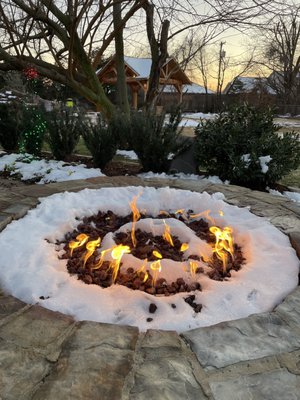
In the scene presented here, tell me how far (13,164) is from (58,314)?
395 cm

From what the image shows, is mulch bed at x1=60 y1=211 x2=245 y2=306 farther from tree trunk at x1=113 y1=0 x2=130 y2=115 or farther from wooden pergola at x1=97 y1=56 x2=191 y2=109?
wooden pergola at x1=97 y1=56 x2=191 y2=109

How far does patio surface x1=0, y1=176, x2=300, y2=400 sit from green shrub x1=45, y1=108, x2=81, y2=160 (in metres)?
4.03

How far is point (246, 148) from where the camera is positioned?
4.25 meters

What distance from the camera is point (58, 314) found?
1.58 m

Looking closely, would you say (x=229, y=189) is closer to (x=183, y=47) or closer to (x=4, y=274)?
(x=4, y=274)

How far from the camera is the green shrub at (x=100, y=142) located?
190 inches

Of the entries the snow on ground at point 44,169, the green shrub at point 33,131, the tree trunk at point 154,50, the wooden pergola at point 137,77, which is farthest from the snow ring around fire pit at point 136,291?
the wooden pergola at point 137,77

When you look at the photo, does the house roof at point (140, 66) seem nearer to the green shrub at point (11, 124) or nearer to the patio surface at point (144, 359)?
the green shrub at point (11, 124)

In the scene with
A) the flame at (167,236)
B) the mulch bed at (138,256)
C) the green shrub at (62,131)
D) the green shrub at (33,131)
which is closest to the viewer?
the mulch bed at (138,256)

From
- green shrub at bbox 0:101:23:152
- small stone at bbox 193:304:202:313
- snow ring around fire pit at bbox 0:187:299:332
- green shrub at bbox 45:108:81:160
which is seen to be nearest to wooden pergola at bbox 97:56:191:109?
green shrub at bbox 0:101:23:152

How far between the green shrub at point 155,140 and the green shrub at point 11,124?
8.13ft

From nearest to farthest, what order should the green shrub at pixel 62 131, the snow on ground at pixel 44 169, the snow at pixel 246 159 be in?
the snow at pixel 246 159
the snow on ground at pixel 44 169
the green shrub at pixel 62 131

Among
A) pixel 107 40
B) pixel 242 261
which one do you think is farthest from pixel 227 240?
pixel 107 40

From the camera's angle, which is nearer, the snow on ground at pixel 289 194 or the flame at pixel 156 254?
the flame at pixel 156 254
